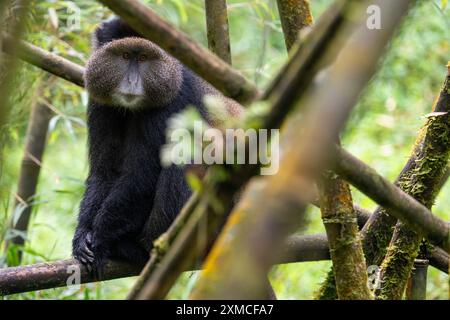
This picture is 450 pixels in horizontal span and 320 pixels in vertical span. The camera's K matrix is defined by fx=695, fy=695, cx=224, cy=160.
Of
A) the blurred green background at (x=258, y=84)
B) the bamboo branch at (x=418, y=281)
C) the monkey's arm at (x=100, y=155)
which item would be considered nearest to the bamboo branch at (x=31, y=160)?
the blurred green background at (x=258, y=84)

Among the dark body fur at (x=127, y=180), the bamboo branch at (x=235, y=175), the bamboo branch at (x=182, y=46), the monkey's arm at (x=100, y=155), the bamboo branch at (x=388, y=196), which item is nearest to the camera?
the bamboo branch at (x=235, y=175)

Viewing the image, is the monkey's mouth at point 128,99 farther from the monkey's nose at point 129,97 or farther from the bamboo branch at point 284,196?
the bamboo branch at point 284,196

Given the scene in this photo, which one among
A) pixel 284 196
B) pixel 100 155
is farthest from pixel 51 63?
pixel 284 196

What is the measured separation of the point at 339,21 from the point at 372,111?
7.19 m

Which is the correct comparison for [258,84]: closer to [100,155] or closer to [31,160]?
[100,155]

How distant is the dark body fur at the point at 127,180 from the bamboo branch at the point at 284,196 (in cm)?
291

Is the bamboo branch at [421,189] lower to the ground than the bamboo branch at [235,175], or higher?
lower

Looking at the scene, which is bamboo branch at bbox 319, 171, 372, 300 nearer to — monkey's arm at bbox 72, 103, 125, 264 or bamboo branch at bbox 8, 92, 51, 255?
monkey's arm at bbox 72, 103, 125, 264

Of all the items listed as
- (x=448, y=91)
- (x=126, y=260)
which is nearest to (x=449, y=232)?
(x=448, y=91)

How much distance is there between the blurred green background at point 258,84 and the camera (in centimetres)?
561

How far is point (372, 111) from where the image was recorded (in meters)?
8.56

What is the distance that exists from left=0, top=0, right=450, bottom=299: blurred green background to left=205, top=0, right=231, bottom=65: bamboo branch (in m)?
0.45

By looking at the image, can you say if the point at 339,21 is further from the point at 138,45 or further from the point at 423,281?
the point at 138,45

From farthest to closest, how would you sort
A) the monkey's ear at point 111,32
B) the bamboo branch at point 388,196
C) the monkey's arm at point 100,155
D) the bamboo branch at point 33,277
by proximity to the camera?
1. the monkey's arm at point 100,155
2. the monkey's ear at point 111,32
3. the bamboo branch at point 33,277
4. the bamboo branch at point 388,196
